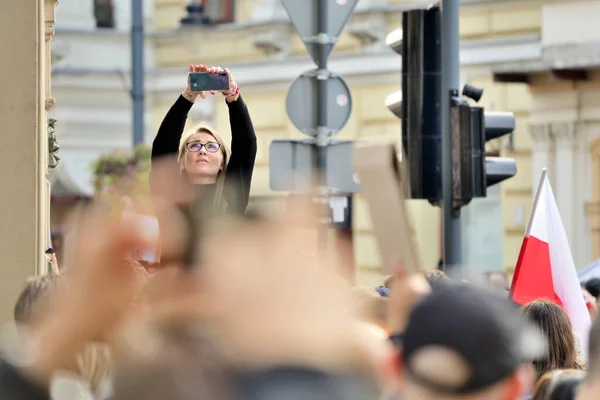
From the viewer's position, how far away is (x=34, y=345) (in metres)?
2.86

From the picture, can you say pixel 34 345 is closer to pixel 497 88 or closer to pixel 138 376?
pixel 138 376

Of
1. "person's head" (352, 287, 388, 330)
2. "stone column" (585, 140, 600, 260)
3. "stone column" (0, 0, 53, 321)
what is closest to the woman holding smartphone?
"stone column" (0, 0, 53, 321)

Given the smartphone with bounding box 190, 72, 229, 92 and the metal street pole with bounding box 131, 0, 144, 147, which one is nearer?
the smartphone with bounding box 190, 72, 229, 92

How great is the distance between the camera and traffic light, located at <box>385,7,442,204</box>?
8.59 m

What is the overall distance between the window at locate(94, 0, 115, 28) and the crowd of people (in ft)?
68.3

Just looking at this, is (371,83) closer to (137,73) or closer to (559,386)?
(137,73)

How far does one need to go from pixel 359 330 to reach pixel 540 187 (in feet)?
19.2

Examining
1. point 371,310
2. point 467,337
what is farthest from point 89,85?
point 467,337

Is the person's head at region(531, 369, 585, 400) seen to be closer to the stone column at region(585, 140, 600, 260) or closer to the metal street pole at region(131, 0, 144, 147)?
the stone column at region(585, 140, 600, 260)

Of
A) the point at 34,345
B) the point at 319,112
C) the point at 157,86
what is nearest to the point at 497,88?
the point at 157,86

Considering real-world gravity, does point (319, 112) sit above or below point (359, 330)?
above

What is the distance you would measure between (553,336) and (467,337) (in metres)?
3.01

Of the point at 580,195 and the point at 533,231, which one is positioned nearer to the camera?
the point at 533,231

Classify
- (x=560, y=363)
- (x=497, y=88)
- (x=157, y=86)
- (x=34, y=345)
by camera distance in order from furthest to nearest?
(x=157, y=86) < (x=497, y=88) < (x=560, y=363) < (x=34, y=345)
